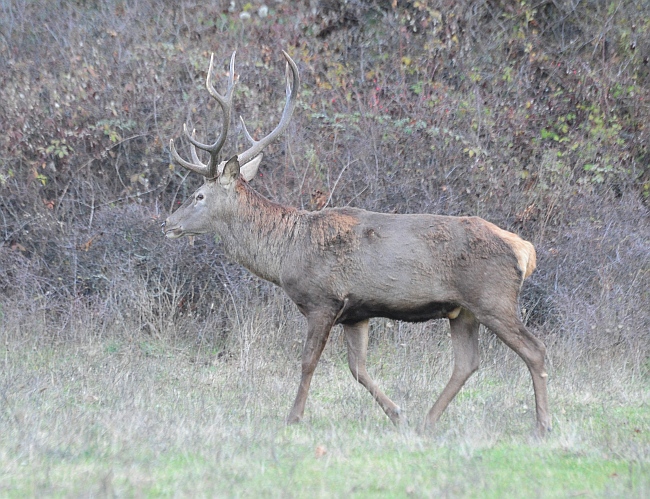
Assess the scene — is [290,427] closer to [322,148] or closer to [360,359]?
[360,359]

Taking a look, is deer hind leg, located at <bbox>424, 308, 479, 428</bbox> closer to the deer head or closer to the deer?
the deer

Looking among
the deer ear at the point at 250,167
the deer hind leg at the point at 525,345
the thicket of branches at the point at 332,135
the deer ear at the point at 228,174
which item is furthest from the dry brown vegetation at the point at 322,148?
the deer ear at the point at 228,174

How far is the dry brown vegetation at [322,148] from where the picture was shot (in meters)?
10.7

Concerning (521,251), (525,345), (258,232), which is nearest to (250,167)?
(258,232)

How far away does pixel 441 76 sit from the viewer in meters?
14.3

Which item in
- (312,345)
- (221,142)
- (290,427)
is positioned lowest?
(290,427)

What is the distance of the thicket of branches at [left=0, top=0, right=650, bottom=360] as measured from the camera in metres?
11.1

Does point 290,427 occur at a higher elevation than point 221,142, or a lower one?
lower

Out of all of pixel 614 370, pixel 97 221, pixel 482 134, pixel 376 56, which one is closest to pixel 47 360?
pixel 97 221

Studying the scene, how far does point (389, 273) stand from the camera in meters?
7.41

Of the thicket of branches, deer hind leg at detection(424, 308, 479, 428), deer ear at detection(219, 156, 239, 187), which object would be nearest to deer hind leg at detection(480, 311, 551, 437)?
deer hind leg at detection(424, 308, 479, 428)

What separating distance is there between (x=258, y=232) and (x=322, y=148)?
14.1ft

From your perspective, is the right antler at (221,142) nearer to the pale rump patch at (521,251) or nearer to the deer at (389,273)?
the deer at (389,273)

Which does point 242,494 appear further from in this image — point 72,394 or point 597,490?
point 72,394
